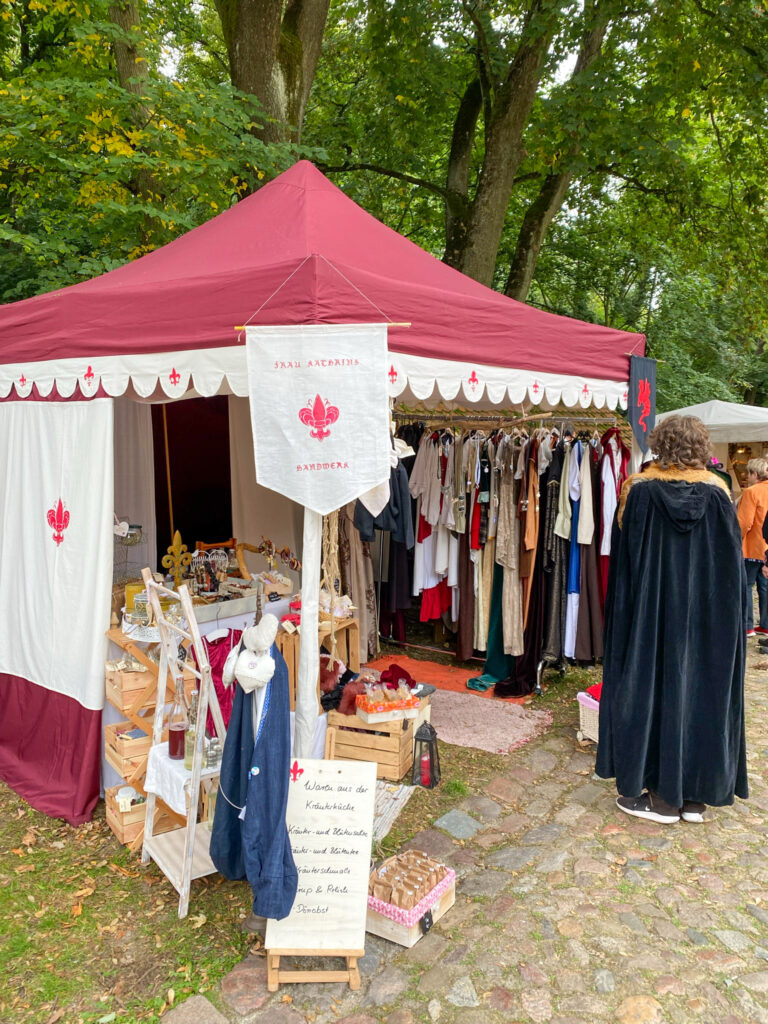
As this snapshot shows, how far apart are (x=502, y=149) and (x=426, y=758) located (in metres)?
6.84

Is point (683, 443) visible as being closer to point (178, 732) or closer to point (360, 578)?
point (178, 732)

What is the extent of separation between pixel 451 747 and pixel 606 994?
79.2 inches

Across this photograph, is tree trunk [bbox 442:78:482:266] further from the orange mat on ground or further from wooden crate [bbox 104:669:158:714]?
→ wooden crate [bbox 104:669:158:714]

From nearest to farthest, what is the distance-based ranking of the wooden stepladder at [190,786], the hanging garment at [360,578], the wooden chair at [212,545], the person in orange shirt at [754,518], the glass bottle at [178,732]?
1. the wooden stepladder at [190,786]
2. the glass bottle at [178,732]
3. the wooden chair at [212,545]
4. the hanging garment at [360,578]
5. the person in orange shirt at [754,518]

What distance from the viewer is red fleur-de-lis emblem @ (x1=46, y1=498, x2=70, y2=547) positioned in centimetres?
387

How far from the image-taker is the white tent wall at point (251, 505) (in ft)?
18.6

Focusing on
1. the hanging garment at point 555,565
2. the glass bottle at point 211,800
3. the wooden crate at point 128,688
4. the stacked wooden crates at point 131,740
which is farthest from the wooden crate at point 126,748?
the hanging garment at point 555,565

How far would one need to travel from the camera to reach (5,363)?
406 cm

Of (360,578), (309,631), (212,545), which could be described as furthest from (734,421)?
(309,631)

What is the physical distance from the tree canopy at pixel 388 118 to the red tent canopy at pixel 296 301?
2422 mm

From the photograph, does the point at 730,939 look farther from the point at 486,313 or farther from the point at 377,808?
the point at 486,313

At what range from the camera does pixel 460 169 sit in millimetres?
9227

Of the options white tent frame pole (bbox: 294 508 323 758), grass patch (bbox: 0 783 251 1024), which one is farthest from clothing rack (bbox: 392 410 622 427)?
grass patch (bbox: 0 783 251 1024)

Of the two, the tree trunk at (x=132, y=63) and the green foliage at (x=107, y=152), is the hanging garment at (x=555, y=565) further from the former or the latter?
the tree trunk at (x=132, y=63)
